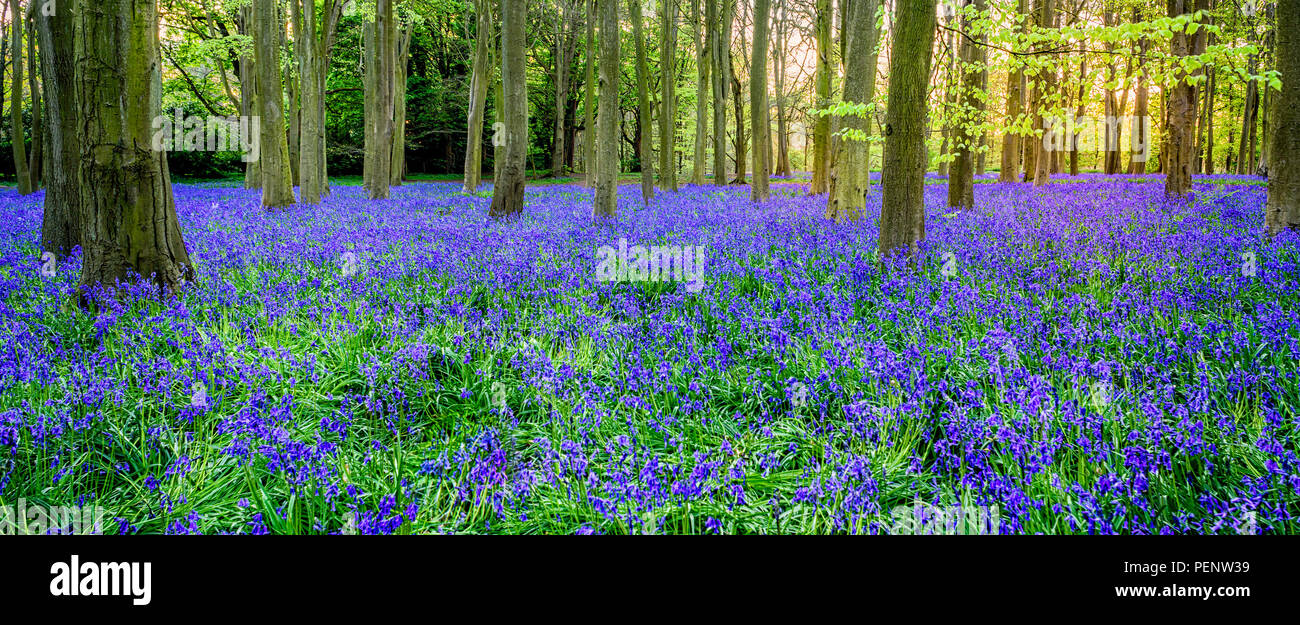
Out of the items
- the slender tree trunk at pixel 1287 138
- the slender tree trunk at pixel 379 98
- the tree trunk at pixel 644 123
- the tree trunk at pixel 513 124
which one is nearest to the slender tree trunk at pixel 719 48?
the tree trunk at pixel 644 123

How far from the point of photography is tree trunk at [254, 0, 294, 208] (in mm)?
13812

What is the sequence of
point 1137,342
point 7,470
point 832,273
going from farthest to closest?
point 832,273 < point 1137,342 < point 7,470

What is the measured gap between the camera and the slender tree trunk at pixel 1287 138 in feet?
25.3

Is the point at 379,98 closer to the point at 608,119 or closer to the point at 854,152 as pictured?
the point at 608,119

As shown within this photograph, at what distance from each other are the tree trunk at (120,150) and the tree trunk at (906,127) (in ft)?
21.2

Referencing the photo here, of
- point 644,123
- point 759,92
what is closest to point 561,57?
point 644,123

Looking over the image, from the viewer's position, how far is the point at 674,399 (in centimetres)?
341

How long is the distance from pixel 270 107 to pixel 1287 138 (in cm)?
1716

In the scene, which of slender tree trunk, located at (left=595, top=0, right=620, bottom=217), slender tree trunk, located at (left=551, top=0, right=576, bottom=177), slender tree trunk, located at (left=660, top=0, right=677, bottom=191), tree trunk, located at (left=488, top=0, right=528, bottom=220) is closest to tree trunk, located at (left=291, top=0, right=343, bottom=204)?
tree trunk, located at (left=488, top=0, right=528, bottom=220)

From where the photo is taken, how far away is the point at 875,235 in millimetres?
8516

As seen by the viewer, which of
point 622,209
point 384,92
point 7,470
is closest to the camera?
point 7,470
